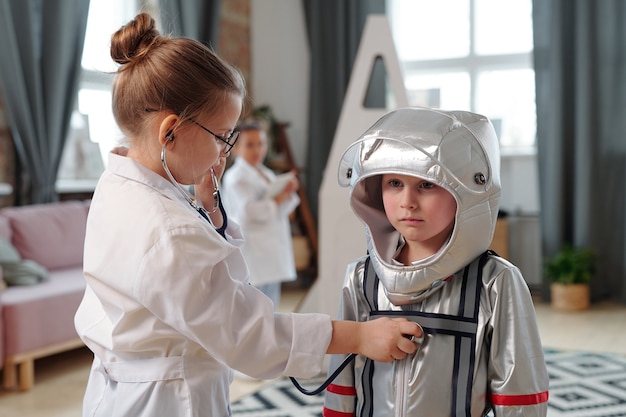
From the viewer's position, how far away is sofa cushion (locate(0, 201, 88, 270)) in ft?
13.6

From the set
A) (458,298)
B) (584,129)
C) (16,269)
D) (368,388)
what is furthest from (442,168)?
(584,129)

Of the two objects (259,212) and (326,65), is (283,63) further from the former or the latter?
(259,212)

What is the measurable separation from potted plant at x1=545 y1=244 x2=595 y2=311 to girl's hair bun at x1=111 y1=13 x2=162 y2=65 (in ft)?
14.5

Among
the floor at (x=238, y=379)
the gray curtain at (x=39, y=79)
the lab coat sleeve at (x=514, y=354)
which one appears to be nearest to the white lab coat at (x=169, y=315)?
the lab coat sleeve at (x=514, y=354)

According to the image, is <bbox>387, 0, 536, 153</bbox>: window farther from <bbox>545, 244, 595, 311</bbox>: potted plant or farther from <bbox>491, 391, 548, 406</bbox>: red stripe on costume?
<bbox>491, 391, 548, 406</bbox>: red stripe on costume

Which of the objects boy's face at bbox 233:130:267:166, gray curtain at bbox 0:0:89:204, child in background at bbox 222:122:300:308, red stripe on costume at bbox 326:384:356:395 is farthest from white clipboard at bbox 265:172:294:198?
red stripe on costume at bbox 326:384:356:395

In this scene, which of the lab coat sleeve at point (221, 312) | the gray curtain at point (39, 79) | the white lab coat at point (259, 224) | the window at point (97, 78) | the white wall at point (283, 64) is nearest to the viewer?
the lab coat sleeve at point (221, 312)

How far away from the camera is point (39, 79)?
178 inches

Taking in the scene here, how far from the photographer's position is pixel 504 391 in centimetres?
130

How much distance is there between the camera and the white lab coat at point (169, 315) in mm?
1175

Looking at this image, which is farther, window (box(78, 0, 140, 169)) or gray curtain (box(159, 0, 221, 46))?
gray curtain (box(159, 0, 221, 46))

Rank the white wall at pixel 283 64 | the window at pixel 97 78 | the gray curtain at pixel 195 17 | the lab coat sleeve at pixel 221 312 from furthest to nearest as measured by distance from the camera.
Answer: the white wall at pixel 283 64, the gray curtain at pixel 195 17, the window at pixel 97 78, the lab coat sleeve at pixel 221 312

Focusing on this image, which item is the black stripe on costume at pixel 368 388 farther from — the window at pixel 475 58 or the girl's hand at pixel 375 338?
the window at pixel 475 58

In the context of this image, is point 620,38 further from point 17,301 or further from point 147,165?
point 147,165
